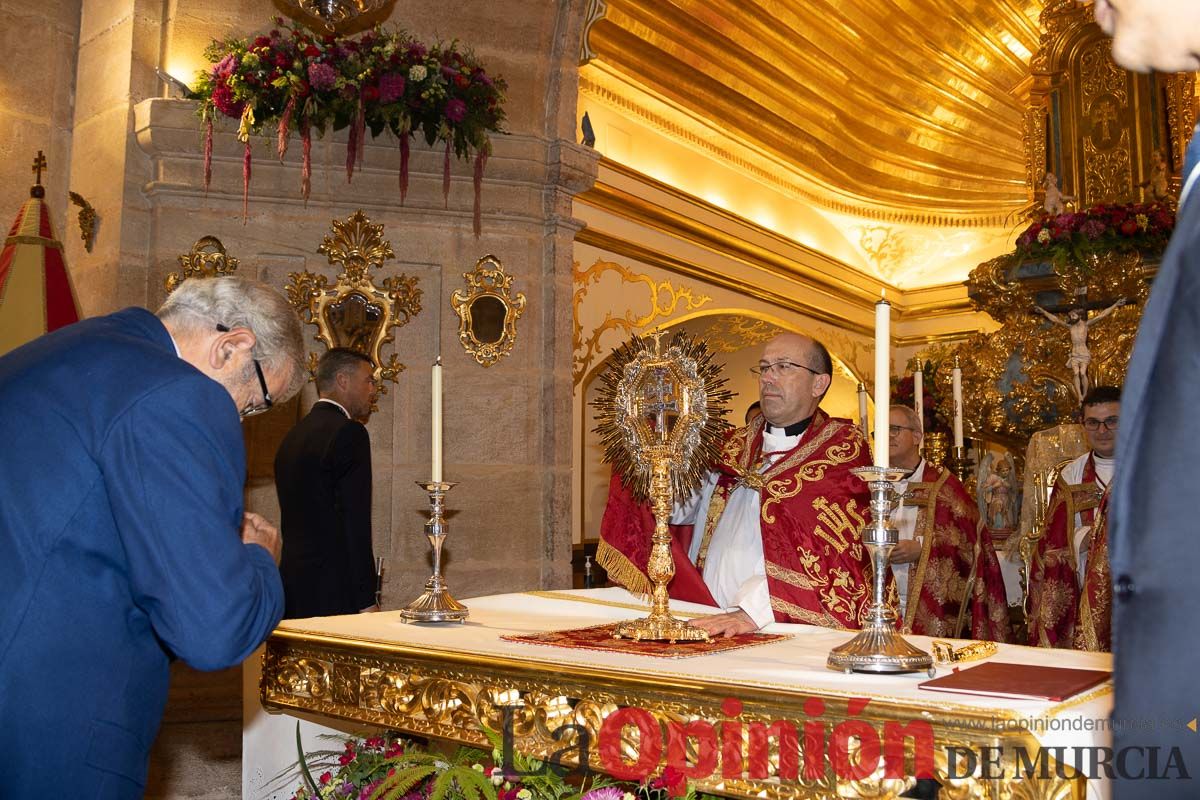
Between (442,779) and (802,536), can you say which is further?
(802,536)

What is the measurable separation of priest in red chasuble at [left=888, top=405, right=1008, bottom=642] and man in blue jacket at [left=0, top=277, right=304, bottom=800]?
3.60m

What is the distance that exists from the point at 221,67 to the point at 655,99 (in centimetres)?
443

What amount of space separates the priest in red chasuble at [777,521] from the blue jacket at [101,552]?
4.05 feet

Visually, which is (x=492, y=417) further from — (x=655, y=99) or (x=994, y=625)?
(x=655, y=99)

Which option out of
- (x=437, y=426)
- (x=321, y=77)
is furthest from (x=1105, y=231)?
(x=437, y=426)

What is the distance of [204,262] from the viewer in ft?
16.7

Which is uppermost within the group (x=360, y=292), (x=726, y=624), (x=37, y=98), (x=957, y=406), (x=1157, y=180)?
(x=1157, y=180)

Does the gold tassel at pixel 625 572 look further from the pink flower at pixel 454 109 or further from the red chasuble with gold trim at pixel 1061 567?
the pink flower at pixel 454 109

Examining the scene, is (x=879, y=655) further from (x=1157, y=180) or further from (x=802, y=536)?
(x=1157, y=180)

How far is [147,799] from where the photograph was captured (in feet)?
14.9

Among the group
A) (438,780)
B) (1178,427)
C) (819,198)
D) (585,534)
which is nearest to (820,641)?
(438,780)

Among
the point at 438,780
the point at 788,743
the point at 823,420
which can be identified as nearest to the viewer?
the point at 788,743

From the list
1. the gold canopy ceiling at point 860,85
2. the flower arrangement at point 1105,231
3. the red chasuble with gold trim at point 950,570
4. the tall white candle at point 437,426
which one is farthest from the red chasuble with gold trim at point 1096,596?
the gold canopy ceiling at point 860,85

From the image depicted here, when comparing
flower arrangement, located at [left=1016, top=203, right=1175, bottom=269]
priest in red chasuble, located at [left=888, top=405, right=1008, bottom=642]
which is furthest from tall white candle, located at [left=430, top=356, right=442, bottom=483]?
flower arrangement, located at [left=1016, top=203, right=1175, bottom=269]
